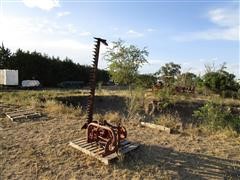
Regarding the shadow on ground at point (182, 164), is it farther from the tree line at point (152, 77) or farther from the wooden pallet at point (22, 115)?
the tree line at point (152, 77)

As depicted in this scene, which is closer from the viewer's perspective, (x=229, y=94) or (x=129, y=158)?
(x=129, y=158)

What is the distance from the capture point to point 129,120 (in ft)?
28.0

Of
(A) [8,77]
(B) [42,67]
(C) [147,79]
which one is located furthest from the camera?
(B) [42,67]

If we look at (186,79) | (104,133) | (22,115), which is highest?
(186,79)

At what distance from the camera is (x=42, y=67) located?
25547mm

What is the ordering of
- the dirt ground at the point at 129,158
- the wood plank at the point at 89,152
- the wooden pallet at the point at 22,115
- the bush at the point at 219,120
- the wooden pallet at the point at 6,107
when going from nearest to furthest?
the dirt ground at the point at 129,158 < the wood plank at the point at 89,152 < the bush at the point at 219,120 < the wooden pallet at the point at 22,115 < the wooden pallet at the point at 6,107

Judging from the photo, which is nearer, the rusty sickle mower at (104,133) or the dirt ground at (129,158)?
the dirt ground at (129,158)

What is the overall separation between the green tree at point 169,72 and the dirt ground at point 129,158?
12515mm

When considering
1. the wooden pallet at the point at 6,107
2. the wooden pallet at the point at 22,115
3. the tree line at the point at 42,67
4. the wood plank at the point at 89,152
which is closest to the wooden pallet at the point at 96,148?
the wood plank at the point at 89,152

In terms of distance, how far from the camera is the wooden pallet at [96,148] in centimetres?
509

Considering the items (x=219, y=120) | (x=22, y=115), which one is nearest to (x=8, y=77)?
(x=22, y=115)

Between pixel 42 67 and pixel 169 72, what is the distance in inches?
427

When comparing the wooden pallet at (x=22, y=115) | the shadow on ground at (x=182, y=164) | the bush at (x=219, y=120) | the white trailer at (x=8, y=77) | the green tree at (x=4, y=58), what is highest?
the green tree at (x=4, y=58)

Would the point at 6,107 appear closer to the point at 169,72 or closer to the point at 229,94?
the point at 229,94
